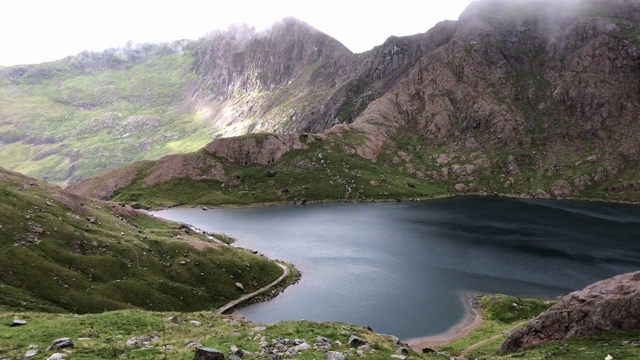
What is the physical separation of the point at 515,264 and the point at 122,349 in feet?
348

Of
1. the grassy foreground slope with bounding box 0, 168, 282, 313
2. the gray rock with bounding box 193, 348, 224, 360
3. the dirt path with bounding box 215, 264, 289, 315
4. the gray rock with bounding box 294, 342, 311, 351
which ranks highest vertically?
the gray rock with bounding box 193, 348, 224, 360

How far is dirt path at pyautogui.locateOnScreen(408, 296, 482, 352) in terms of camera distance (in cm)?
6519

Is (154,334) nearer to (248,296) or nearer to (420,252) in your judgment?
(248,296)

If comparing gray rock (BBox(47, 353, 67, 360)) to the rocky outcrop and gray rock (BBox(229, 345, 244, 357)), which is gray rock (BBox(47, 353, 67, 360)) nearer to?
gray rock (BBox(229, 345, 244, 357))

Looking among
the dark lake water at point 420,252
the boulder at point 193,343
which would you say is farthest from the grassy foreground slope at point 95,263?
the boulder at point 193,343

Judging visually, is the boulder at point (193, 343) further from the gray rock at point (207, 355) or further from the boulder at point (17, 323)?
the boulder at point (17, 323)

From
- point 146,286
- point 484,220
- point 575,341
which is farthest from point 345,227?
point 575,341

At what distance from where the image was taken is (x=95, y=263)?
6794 cm

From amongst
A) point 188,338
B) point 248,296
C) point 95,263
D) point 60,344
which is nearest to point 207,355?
point 60,344

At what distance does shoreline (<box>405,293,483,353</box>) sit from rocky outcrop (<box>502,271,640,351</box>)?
2051 centimetres

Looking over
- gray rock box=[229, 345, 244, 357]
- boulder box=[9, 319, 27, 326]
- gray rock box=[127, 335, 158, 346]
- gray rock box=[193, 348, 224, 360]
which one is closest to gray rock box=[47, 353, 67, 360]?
gray rock box=[127, 335, 158, 346]

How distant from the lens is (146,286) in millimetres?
69875

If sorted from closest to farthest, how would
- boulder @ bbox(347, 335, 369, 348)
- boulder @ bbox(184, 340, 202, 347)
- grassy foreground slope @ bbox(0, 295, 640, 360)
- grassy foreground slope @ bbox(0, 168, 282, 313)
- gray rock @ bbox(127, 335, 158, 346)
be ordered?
1. grassy foreground slope @ bbox(0, 295, 640, 360)
2. gray rock @ bbox(127, 335, 158, 346)
3. boulder @ bbox(184, 340, 202, 347)
4. boulder @ bbox(347, 335, 369, 348)
5. grassy foreground slope @ bbox(0, 168, 282, 313)

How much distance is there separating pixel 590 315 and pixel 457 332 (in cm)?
3423
